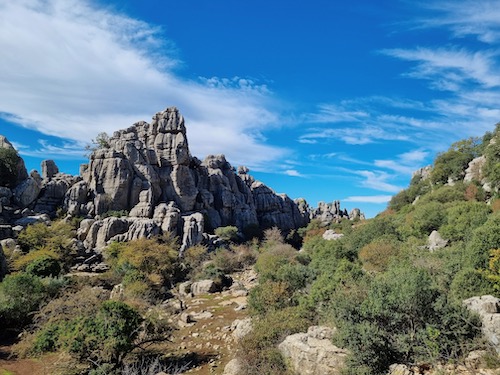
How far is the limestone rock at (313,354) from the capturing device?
11234 millimetres

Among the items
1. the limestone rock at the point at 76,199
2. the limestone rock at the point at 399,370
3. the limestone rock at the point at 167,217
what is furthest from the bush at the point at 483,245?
the limestone rock at the point at 76,199

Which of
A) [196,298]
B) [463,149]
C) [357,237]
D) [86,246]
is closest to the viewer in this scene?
[196,298]

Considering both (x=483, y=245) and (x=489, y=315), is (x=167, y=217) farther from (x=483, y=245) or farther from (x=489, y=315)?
(x=489, y=315)

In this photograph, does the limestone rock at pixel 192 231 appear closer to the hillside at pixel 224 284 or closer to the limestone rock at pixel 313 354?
the hillside at pixel 224 284

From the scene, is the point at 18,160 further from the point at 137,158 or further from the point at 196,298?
the point at 196,298

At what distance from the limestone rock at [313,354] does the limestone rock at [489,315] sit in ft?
14.1

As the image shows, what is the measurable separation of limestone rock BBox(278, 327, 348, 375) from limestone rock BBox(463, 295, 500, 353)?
→ 430cm

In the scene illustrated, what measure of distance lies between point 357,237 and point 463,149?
109 feet

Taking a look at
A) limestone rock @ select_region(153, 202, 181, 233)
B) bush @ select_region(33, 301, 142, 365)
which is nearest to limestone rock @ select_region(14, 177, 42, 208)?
limestone rock @ select_region(153, 202, 181, 233)

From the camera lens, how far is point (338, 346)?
462 inches

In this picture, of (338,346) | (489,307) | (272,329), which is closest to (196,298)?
(272,329)

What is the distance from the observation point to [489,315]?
10.6 meters

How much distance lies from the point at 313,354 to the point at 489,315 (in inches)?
225

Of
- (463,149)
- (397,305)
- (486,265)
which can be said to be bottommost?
(397,305)
